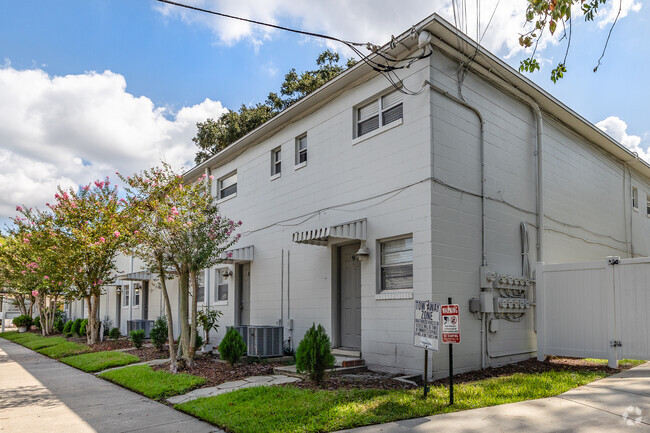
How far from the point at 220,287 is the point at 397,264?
24.8 ft

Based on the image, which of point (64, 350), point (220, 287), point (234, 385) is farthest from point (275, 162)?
point (64, 350)

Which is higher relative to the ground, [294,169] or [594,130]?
[594,130]

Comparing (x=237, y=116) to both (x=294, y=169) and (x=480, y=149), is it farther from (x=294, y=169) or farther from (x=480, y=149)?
(x=480, y=149)

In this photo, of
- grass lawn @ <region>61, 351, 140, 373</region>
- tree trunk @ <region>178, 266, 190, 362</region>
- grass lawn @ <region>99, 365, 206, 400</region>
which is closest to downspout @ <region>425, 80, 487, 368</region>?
grass lawn @ <region>99, 365, 206, 400</region>

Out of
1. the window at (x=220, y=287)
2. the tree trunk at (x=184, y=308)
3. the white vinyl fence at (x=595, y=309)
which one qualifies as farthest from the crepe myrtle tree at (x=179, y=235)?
the white vinyl fence at (x=595, y=309)

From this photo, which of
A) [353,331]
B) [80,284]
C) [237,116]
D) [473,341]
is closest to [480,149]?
[473,341]

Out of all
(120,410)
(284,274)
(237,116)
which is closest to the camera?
(120,410)

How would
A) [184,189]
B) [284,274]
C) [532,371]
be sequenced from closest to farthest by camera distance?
1. [532,371]
2. [184,189]
3. [284,274]

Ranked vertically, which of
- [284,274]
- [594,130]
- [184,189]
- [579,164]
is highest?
[594,130]

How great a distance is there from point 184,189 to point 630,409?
8732mm

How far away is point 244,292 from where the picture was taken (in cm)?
1405

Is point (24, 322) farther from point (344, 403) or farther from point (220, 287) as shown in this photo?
point (344, 403)

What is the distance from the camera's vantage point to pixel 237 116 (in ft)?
80.1

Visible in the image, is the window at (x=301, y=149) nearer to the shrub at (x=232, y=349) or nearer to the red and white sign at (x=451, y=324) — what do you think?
the shrub at (x=232, y=349)
